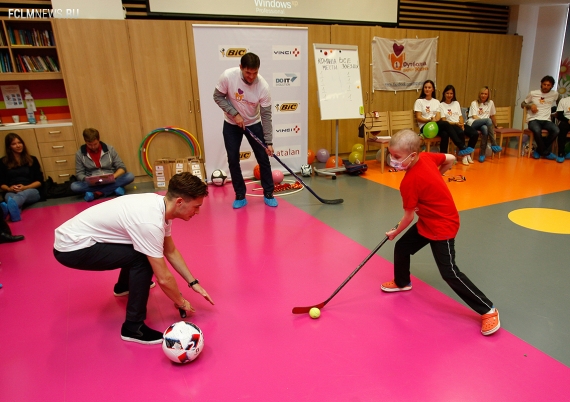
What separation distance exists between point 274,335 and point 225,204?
8.56ft

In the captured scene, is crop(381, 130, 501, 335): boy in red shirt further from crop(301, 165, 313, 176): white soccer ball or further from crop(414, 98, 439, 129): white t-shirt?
crop(414, 98, 439, 129): white t-shirt

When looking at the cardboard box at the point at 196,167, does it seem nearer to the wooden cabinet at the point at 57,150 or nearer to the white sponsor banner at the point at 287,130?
the white sponsor banner at the point at 287,130

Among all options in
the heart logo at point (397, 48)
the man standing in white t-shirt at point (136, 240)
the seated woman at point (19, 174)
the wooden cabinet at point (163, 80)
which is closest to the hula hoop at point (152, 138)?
the wooden cabinet at point (163, 80)

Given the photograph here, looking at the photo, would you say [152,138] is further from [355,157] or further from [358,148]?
[358,148]

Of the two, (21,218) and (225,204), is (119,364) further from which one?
(21,218)

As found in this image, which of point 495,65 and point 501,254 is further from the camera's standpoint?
point 495,65

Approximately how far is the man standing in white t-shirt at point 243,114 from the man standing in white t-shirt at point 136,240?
2336 mm

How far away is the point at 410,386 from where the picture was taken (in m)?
1.88

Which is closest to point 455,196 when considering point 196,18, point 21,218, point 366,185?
point 366,185

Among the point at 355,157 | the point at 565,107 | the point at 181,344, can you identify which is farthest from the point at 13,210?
the point at 565,107

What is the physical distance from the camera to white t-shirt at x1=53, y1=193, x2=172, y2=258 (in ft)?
6.56

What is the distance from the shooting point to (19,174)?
15.6 feet

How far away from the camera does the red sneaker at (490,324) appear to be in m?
2.19

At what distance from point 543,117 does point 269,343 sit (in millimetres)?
6866
